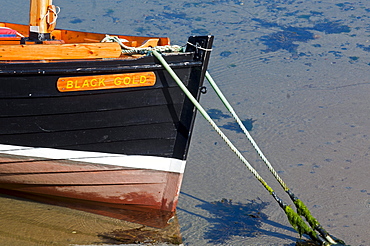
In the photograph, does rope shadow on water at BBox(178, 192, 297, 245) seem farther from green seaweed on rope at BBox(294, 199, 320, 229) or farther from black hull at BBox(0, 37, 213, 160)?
black hull at BBox(0, 37, 213, 160)

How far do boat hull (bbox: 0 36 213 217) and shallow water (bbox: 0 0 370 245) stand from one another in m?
0.58

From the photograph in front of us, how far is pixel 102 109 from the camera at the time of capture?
13.9 feet

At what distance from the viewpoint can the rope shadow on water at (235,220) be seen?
14.2ft

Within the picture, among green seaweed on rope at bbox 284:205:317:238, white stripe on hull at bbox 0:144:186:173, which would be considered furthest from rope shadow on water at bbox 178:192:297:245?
white stripe on hull at bbox 0:144:186:173

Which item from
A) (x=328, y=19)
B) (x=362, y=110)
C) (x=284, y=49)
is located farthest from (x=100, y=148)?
(x=328, y=19)

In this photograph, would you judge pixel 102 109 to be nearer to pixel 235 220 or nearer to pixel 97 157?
pixel 97 157

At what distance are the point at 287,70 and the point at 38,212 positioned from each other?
3.97 metres

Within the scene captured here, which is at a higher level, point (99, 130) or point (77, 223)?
point (99, 130)

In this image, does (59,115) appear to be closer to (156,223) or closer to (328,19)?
(156,223)

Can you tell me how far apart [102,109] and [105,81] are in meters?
0.25

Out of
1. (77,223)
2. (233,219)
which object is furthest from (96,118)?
(233,219)

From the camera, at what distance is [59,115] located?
4242 mm

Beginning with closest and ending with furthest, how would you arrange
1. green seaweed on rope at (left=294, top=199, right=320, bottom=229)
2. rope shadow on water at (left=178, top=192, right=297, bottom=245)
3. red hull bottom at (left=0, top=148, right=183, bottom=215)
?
green seaweed on rope at (left=294, top=199, right=320, bottom=229) → rope shadow on water at (left=178, top=192, right=297, bottom=245) → red hull bottom at (left=0, top=148, right=183, bottom=215)

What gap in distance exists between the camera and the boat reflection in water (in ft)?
14.1
